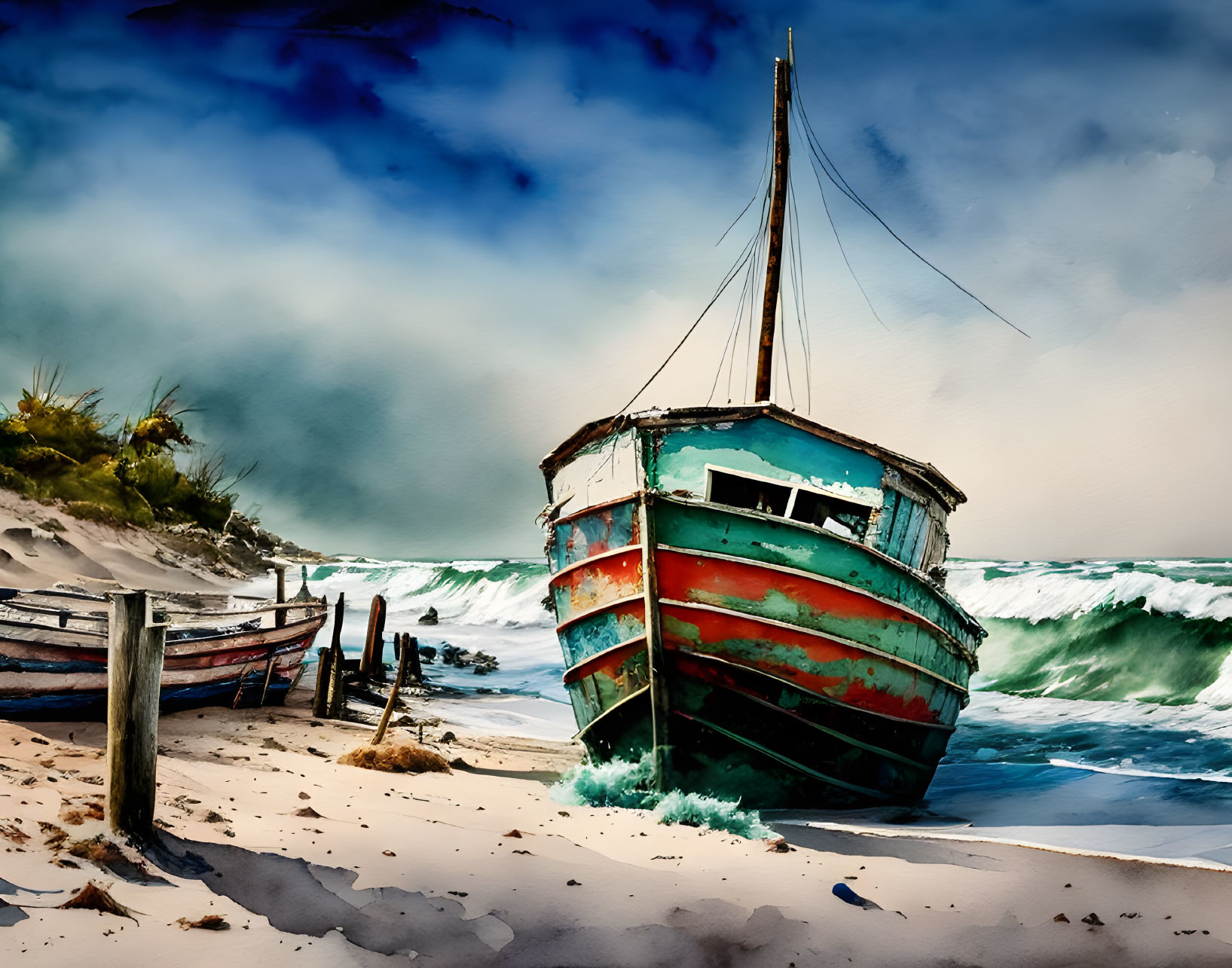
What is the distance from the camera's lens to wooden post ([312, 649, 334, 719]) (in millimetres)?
10383

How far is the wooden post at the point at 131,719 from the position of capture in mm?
3824

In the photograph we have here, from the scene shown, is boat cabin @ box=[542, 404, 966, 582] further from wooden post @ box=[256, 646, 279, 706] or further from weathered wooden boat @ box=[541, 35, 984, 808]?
wooden post @ box=[256, 646, 279, 706]

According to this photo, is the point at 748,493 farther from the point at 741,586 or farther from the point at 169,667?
the point at 169,667

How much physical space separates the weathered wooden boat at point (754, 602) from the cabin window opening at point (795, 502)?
1 cm

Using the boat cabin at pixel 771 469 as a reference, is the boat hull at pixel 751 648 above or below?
below

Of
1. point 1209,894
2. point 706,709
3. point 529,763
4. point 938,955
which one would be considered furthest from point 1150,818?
point 529,763

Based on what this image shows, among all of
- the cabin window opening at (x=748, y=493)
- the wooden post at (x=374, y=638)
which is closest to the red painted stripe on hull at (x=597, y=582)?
the cabin window opening at (x=748, y=493)

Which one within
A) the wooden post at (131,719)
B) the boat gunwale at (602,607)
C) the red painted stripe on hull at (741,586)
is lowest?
the wooden post at (131,719)

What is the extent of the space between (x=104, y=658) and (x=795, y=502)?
6196 mm

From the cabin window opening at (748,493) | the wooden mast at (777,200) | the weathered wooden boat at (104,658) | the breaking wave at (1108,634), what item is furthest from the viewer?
the breaking wave at (1108,634)

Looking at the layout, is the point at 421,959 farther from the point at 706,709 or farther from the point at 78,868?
the point at 706,709

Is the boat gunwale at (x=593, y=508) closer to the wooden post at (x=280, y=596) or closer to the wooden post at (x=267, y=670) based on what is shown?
the wooden post at (x=267, y=670)

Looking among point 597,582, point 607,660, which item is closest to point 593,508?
point 597,582

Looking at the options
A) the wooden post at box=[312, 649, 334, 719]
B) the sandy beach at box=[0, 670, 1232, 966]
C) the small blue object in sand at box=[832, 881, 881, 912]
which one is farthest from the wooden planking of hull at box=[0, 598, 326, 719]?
the small blue object in sand at box=[832, 881, 881, 912]
